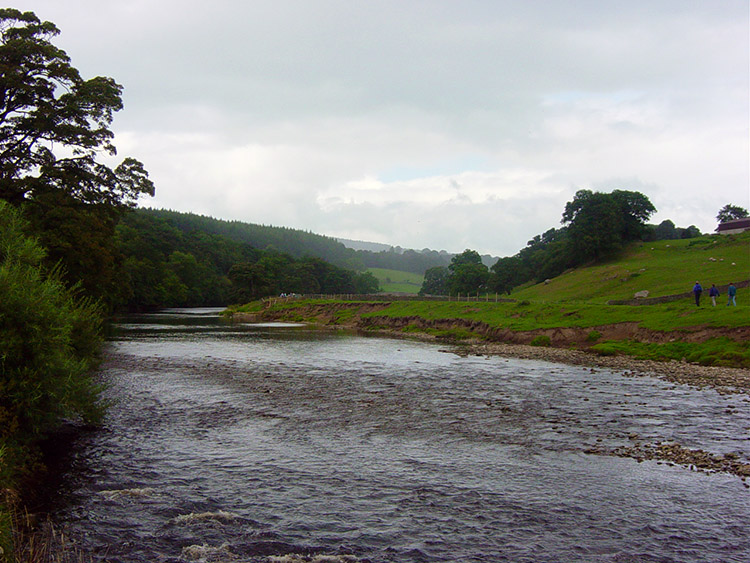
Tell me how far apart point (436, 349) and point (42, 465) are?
1708 inches

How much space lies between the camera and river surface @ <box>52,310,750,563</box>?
12.0m

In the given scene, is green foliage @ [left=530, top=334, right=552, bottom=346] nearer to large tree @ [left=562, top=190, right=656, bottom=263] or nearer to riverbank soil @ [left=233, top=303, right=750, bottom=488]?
riverbank soil @ [left=233, top=303, right=750, bottom=488]

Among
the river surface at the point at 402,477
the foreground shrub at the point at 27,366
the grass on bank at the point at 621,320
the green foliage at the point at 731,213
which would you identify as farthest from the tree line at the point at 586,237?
the foreground shrub at the point at 27,366

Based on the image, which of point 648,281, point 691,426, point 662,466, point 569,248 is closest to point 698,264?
point 648,281

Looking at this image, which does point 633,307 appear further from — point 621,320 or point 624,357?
point 624,357

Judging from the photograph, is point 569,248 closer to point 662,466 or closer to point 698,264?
point 698,264

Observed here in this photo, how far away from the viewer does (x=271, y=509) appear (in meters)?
13.8

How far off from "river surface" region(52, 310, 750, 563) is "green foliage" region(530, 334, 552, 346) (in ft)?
77.7

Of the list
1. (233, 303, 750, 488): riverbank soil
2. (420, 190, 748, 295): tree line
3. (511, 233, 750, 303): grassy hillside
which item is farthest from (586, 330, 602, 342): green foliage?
(420, 190, 748, 295): tree line

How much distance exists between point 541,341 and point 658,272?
50816 mm

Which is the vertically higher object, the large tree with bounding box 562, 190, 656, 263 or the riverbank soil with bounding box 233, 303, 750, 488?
the large tree with bounding box 562, 190, 656, 263

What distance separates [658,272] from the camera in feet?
306

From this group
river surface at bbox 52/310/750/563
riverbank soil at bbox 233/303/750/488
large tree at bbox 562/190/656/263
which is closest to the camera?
river surface at bbox 52/310/750/563

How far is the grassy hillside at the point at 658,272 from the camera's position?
7982 cm
